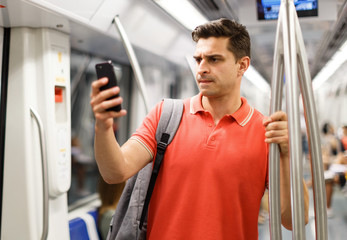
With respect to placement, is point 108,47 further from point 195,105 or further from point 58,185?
point 195,105

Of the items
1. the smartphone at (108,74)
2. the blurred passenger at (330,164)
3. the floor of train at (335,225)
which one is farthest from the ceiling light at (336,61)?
the smartphone at (108,74)

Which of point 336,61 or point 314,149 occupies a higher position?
point 336,61

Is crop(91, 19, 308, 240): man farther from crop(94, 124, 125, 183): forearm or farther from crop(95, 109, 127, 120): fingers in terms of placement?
crop(95, 109, 127, 120): fingers

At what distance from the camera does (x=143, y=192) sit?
180 cm

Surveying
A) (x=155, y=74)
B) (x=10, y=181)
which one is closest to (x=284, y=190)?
(x=10, y=181)

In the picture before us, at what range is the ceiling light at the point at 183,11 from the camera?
3086 millimetres

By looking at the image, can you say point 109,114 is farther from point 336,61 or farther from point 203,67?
point 336,61

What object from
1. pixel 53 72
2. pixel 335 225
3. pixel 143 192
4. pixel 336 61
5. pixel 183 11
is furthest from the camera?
pixel 336 61

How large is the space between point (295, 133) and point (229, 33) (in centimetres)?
65

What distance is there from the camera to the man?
5.52ft

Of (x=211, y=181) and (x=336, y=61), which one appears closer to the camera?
(x=211, y=181)

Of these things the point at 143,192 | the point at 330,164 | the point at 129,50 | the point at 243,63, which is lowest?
the point at 330,164

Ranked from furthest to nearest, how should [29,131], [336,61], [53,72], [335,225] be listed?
[336,61]
[335,225]
[53,72]
[29,131]

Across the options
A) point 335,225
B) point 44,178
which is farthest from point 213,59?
point 335,225
